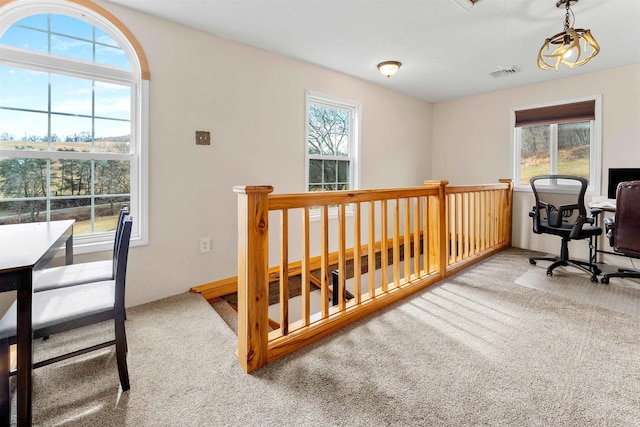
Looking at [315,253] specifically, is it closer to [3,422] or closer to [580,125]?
[3,422]

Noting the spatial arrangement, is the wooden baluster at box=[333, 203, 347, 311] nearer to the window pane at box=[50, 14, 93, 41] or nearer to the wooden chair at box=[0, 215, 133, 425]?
the wooden chair at box=[0, 215, 133, 425]

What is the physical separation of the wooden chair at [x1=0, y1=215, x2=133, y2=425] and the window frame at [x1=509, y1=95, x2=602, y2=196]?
184 inches

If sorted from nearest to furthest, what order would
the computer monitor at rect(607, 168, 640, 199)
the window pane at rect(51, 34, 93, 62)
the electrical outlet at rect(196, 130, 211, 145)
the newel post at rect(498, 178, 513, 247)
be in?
the window pane at rect(51, 34, 93, 62), the electrical outlet at rect(196, 130, 211, 145), the computer monitor at rect(607, 168, 640, 199), the newel post at rect(498, 178, 513, 247)

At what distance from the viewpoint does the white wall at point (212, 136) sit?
2465 mm

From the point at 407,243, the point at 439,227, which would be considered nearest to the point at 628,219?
the point at 439,227

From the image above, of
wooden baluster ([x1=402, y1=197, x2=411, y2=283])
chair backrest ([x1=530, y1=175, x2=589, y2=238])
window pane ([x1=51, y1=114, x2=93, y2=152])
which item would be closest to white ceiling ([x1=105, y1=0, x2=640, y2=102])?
window pane ([x1=51, y1=114, x2=93, y2=152])

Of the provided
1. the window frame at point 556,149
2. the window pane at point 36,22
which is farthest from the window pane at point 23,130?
the window frame at point 556,149

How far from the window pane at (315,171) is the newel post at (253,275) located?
83.9 inches

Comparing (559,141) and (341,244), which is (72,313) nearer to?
(341,244)

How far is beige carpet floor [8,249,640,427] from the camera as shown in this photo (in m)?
1.29

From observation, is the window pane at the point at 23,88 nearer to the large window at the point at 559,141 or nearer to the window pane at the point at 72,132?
the window pane at the point at 72,132

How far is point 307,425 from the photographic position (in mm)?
1244

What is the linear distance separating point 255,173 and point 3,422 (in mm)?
2343

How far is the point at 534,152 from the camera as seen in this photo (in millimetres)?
4148
